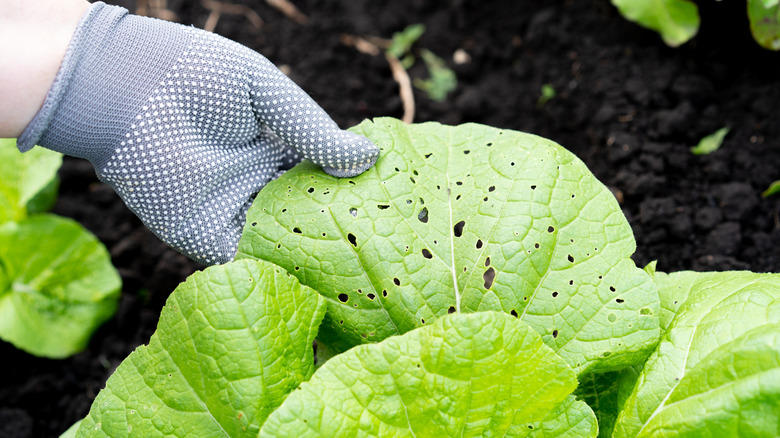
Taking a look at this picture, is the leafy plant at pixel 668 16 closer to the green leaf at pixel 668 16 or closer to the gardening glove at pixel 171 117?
the green leaf at pixel 668 16

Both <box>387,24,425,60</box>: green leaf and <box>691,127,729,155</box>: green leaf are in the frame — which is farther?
<box>387,24,425,60</box>: green leaf

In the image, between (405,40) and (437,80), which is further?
(405,40)

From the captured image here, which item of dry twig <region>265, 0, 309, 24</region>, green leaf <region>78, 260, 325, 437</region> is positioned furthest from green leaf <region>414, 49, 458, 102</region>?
green leaf <region>78, 260, 325, 437</region>

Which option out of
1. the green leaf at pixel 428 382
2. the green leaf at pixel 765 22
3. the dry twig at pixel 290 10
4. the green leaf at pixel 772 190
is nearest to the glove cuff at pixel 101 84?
the green leaf at pixel 428 382

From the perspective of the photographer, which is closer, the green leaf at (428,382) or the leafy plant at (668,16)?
the green leaf at (428,382)

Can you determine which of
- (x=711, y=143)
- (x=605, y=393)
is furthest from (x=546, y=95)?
(x=605, y=393)

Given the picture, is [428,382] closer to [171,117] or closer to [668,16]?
[171,117]

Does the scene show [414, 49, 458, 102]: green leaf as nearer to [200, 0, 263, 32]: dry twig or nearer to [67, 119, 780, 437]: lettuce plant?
[200, 0, 263, 32]: dry twig
